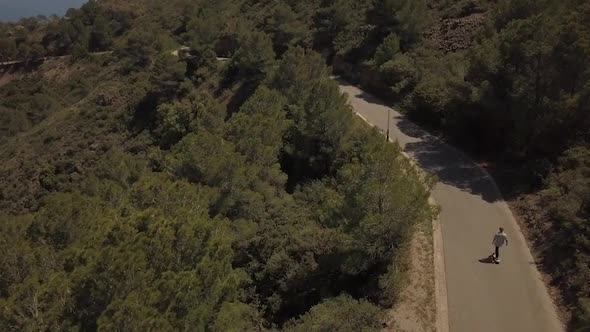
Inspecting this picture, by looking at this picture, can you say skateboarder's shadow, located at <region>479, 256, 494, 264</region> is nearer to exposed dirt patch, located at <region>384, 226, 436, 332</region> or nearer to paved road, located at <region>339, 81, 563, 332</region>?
paved road, located at <region>339, 81, 563, 332</region>

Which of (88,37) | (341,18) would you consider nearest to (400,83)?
(341,18)

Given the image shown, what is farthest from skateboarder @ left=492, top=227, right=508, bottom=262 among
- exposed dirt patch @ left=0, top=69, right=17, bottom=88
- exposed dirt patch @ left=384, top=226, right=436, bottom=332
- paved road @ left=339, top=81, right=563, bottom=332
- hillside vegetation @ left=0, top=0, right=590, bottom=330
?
exposed dirt patch @ left=0, top=69, right=17, bottom=88

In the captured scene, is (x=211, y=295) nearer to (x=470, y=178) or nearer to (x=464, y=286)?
(x=464, y=286)

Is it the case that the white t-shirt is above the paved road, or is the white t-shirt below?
above

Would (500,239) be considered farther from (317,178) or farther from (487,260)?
(317,178)

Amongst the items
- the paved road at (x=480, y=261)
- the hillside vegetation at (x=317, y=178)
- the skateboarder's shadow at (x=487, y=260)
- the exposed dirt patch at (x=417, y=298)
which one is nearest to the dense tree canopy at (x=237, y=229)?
the hillside vegetation at (x=317, y=178)

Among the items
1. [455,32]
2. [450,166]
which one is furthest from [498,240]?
[455,32]

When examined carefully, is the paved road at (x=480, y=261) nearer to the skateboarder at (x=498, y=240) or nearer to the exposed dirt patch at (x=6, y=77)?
the skateboarder at (x=498, y=240)

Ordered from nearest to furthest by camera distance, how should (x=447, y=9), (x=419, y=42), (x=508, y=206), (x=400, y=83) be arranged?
(x=508, y=206) < (x=400, y=83) < (x=419, y=42) < (x=447, y=9)
